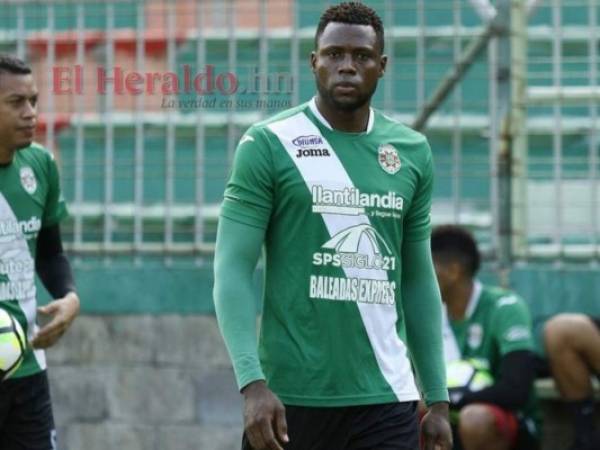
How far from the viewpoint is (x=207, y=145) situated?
25.9ft

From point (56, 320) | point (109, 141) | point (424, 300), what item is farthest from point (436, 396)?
point (109, 141)

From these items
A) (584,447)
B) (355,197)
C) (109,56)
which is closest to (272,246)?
(355,197)

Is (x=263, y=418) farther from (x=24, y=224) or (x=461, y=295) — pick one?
(x=461, y=295)

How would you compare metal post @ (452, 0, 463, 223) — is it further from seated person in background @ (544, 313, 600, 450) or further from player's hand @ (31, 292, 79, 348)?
player's hand @ (31, 292, 79, 348)

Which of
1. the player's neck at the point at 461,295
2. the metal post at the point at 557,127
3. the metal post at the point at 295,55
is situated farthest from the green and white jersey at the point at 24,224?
the metal post at the point at 557,127

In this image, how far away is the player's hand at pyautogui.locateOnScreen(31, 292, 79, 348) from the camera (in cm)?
543

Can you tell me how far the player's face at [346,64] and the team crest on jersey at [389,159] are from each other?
17 centimetres

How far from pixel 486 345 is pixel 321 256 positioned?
3079 mm

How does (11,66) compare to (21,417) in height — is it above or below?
above

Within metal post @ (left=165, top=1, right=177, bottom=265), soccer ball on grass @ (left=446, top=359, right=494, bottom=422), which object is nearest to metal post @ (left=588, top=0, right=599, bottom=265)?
soccer ball on grass @ (left=446, top=359, right=494, bottom=422)

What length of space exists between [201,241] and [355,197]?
3.67 meters

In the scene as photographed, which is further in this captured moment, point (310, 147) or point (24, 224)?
point (24, 224)

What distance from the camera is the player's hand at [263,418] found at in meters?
3.98

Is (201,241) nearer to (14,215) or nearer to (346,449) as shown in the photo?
(14,215)
